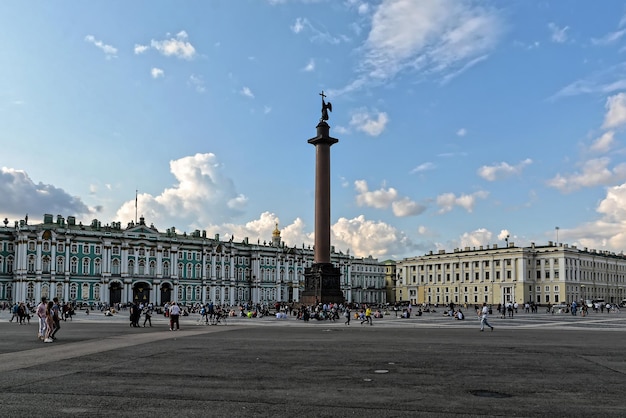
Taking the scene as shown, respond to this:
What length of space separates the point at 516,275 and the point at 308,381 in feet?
430

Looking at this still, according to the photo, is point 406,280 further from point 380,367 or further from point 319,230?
point 380,367

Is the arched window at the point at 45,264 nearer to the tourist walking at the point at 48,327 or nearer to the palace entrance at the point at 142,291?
the palace entrance at the point at 142,291

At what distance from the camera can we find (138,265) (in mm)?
108625

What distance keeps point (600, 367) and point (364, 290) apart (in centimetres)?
14575

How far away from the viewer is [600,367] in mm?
15617

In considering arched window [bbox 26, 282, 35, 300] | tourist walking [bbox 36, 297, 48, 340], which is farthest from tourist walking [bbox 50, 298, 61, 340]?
arched window [bbox 26, 282, 35, 300]

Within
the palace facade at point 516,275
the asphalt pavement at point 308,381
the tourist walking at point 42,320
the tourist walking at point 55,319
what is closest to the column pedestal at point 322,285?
the tourist walking at point 55,319

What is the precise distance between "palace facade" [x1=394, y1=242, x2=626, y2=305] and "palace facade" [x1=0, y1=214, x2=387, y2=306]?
96.5ft

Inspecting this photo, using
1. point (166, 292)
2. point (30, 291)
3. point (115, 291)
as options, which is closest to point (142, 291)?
point (115, 291)

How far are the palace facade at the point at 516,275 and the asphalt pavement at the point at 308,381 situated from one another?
119239 mm

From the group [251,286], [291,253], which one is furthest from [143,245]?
[291,253]

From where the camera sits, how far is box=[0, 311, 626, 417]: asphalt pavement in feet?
32.5

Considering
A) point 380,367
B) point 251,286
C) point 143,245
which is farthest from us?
point 251,286

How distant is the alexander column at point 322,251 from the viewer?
187 feet
